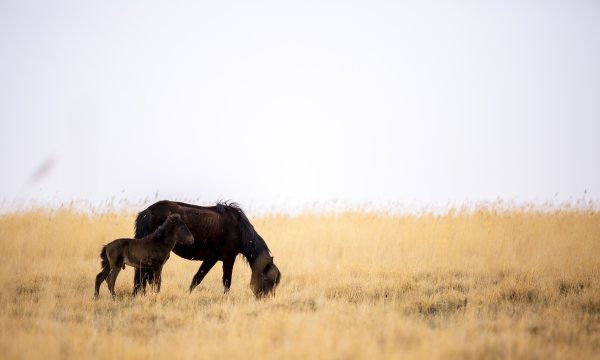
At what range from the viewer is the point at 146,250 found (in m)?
7.46

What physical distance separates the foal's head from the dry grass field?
83cm

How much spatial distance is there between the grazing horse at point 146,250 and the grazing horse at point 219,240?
44 cm

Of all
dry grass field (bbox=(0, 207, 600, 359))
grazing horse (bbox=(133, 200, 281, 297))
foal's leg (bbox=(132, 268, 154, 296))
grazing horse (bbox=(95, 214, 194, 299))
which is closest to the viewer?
dry grass field (bbox=(0, 207, 600, 359))

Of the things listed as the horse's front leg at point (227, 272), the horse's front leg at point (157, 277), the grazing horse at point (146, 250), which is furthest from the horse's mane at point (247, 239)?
the horse's front leg at point (157, 277)

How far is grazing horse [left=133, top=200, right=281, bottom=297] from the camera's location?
26.6 feet

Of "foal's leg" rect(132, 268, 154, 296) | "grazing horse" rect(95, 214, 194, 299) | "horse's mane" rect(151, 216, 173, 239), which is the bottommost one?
"foal's leg" rect(132, 268, 154, 296)

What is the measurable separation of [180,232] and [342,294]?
269cm

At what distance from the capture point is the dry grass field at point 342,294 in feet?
16.5

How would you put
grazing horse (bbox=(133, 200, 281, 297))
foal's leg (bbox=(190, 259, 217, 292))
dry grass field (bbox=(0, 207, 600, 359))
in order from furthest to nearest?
foal's leg (bbox=(190, 259, 217, 292))
grazing horse (bbox=(133, 200, 281, 297))
dry grass field (bbox=(0, 207, 600, 359))

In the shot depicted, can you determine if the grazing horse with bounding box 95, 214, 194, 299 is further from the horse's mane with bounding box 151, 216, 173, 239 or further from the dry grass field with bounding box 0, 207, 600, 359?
the dry grass field with bounding box 0, 207, 600, 359

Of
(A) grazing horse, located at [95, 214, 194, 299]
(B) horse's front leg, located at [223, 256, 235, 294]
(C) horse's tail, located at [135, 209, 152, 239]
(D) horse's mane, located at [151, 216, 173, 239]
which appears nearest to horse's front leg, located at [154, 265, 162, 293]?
(A) grazing horse, located at [95, 214, 194, 299]

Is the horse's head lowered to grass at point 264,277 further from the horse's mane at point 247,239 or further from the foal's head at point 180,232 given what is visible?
the foal's head at point 180,232

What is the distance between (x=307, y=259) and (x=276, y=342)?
6.18 m

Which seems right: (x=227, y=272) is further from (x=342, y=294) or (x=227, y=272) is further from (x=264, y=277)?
(x=342, y=294)
